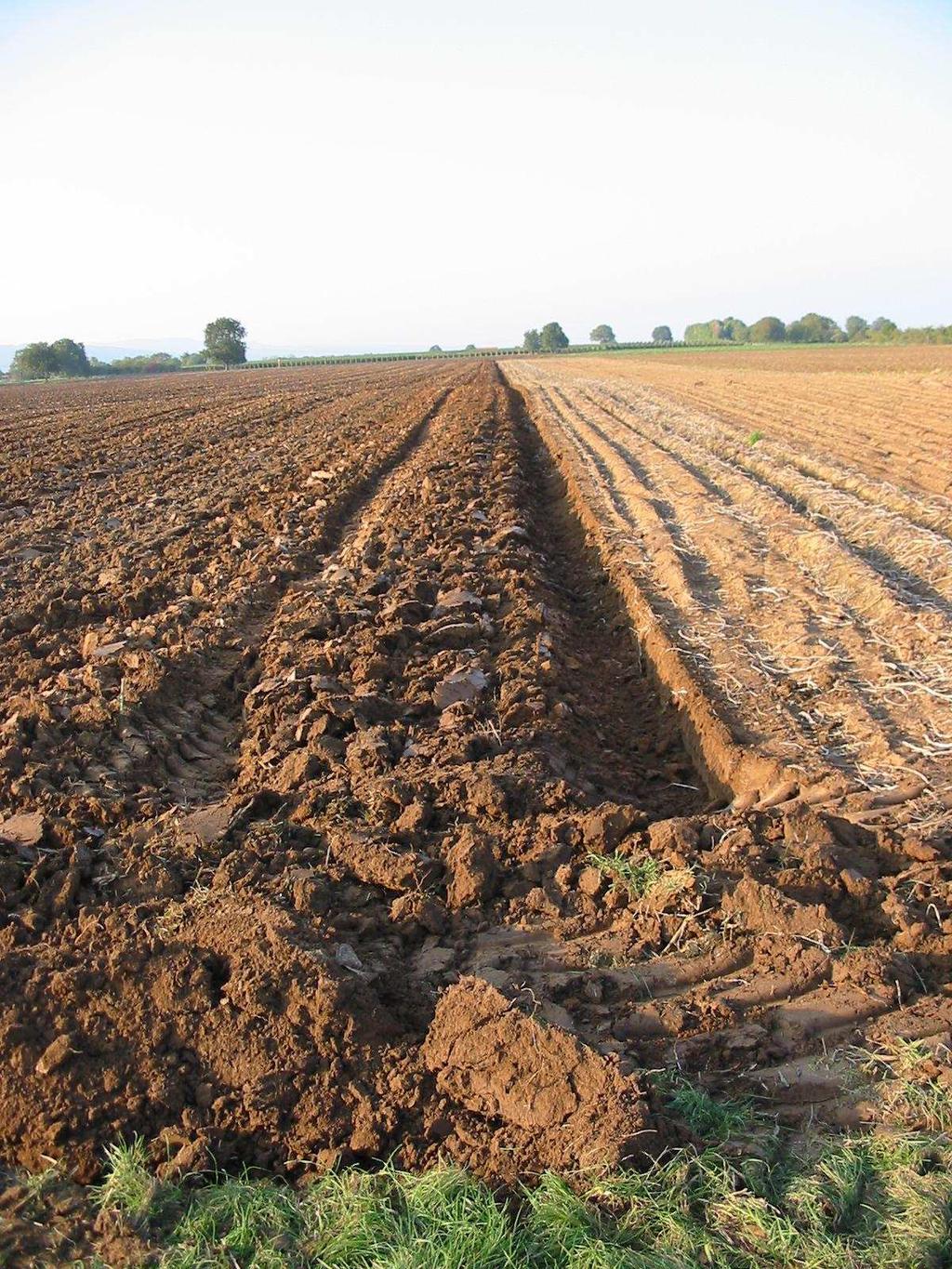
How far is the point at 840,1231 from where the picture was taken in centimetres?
243

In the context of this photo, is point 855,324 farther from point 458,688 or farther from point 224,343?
point 458,688

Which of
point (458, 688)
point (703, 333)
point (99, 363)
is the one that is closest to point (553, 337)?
point (703, 333)

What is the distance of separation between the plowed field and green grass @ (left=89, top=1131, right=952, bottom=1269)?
0.39 feet

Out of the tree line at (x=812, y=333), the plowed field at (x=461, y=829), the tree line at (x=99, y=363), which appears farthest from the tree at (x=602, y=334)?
the plowed field at (x=461, y=829)

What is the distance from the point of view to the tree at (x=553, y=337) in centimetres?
14238

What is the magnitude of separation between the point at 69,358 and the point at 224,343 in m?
22.3

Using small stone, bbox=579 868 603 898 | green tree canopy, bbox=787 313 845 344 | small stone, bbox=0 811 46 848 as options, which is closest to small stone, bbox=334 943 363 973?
small stone, bbox=579 868 603 898

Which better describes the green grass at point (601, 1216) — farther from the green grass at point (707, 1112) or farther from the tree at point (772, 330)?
the tree at point (772, 330)

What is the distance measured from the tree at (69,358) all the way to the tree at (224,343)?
60.0 ft

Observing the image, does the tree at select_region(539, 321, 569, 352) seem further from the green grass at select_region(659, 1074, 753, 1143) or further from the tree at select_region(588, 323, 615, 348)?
the green grass at select_region(659, 1074, 753, 1143)

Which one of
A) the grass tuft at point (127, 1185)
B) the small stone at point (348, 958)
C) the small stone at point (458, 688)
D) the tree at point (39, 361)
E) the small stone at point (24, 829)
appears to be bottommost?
the grass tuft at point (127, 1185)

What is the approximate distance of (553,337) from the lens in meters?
142

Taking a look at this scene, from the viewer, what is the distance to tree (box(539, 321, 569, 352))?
142 m

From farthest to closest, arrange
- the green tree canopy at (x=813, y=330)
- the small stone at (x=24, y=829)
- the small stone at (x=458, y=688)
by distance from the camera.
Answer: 1. the green tree canopy at (x=813, y=330)
2. the small stone at (x=458, y=688)
3. the small stone at (x=24, y=829)
